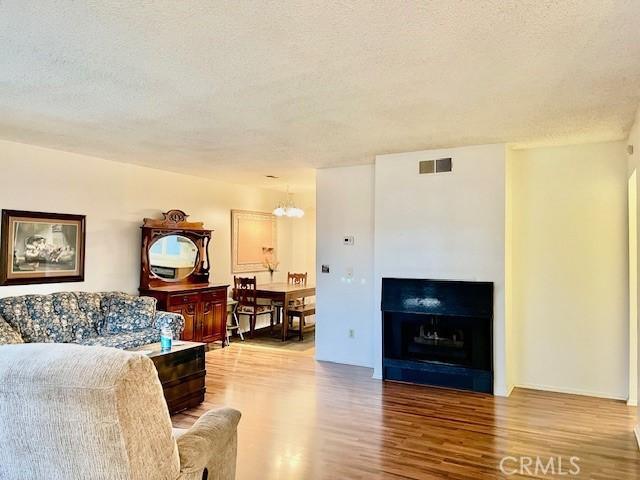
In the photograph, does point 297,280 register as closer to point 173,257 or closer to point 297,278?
point 297,278

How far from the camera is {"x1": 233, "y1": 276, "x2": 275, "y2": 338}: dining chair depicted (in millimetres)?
7121

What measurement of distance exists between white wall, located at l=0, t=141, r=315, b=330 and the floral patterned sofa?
34cm

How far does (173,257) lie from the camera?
6.34 metres

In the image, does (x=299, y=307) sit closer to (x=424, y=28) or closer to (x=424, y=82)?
(x=424, y=82)

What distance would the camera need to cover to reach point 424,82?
2861 mm

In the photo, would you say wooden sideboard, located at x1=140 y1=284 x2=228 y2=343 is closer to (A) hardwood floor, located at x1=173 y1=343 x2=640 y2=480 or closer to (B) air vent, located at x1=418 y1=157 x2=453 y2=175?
(A) hardwood floor, located at x1=173 y1=343 x2=640 y2=480

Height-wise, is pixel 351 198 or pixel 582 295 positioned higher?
pixel 351 198

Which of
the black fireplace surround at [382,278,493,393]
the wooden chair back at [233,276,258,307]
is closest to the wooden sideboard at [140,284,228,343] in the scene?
the wooden chair back at [233,276,258,307]

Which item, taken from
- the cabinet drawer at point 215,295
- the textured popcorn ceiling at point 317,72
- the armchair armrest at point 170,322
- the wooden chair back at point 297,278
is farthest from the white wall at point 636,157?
the wooden chair back at point 297,278

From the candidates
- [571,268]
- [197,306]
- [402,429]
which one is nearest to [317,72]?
[402,429]

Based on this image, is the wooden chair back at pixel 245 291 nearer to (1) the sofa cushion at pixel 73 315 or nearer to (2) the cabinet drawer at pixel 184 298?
(2) the cabinet drawer at pixel 184 298

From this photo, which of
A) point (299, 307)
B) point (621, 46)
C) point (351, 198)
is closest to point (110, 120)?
point (351, 198)

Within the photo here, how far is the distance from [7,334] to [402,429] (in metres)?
3.51

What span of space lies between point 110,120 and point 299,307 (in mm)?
4426
